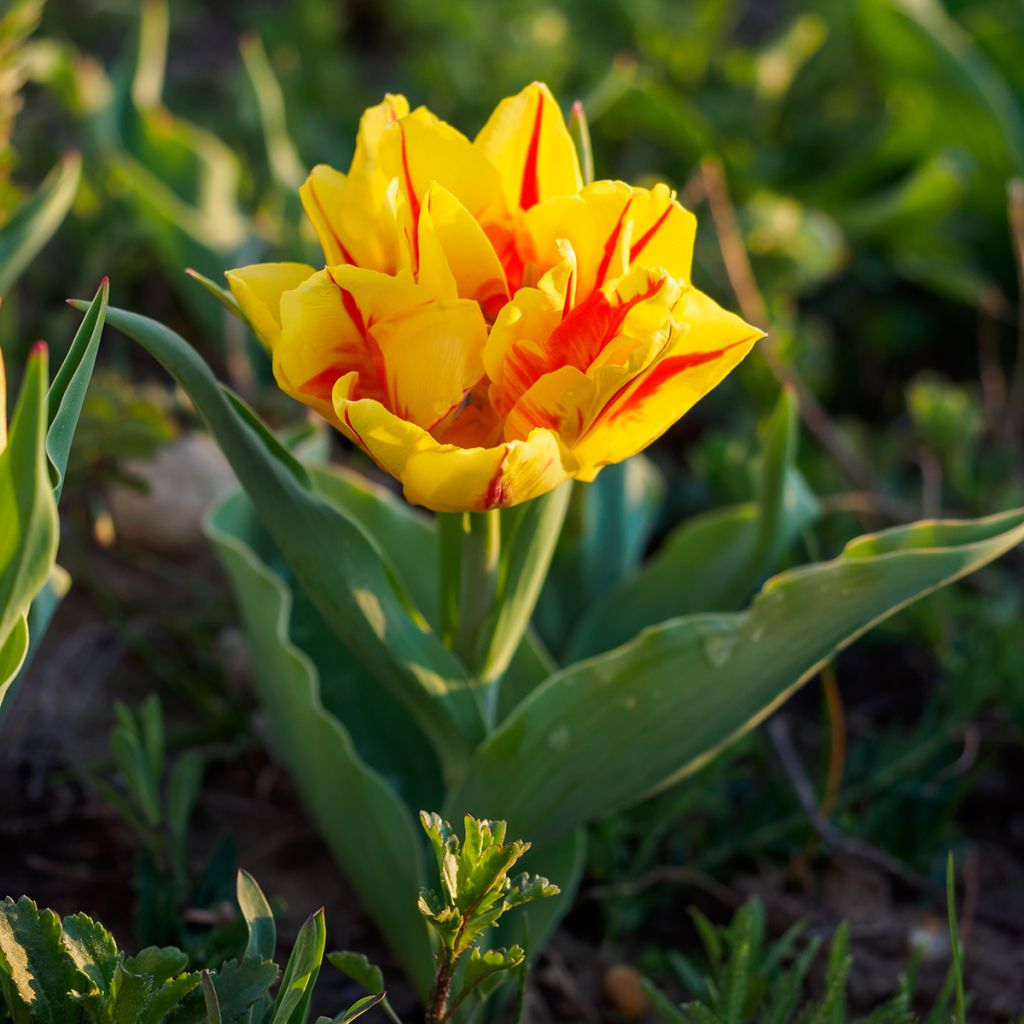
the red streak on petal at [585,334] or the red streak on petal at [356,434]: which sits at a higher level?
the red streak on petal at [585,334]

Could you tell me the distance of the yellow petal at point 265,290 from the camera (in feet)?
2.64

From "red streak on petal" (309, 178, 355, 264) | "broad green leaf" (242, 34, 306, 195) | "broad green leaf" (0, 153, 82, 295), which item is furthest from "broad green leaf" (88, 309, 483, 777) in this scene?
"broad green leaf" (242, 34, 306, 195)

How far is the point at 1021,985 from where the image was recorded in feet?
4.11

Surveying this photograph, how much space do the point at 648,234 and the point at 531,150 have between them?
0.37 ft

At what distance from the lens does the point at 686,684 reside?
0.98 metres

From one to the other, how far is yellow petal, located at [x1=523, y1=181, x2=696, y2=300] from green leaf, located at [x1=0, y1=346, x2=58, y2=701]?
1.12 ft

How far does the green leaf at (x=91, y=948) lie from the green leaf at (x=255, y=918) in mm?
85

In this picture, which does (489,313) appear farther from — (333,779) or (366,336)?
(333,779)

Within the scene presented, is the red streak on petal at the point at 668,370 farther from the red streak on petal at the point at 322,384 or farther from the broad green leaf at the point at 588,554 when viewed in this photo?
the broad green leaf at the point at 588,554

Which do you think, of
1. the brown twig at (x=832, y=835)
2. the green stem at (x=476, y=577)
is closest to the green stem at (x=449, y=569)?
the green stem at (x=476, y=577)

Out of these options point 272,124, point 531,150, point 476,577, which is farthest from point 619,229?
point 272,124

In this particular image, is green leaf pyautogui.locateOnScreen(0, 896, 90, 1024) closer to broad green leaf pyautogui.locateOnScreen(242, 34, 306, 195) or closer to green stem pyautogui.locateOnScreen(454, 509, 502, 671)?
green stem pyautogui.locateOnScreen(454, 509, 502, 671)

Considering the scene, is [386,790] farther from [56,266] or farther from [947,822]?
[56,266]

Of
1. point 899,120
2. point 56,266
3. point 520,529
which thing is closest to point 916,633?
point 520,529
